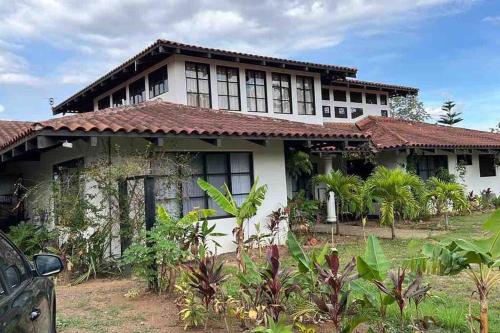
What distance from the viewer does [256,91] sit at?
15.5 meters

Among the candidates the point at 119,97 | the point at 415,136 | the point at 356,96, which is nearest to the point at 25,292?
the point at 119,97

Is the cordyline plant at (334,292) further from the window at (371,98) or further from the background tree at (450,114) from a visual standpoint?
the background tree at (450,114)

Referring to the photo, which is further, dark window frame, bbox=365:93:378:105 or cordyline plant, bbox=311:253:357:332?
dark window frame, bbox=365:93:378:105

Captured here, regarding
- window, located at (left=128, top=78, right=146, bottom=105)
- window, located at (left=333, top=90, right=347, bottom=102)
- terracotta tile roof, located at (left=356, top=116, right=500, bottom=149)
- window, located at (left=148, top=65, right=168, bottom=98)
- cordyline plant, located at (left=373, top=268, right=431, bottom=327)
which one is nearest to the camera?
cordyline plant, located at (left=373, top=268, right=431, bottom=327)

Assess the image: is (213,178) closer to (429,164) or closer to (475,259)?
(475,259)

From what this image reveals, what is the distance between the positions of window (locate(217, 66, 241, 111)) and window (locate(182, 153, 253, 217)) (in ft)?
10.4

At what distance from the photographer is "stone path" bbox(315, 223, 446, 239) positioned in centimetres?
1301

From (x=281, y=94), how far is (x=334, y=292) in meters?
12.1

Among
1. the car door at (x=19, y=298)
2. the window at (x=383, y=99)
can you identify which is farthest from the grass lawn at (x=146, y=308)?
the window at (x=383, y=99)

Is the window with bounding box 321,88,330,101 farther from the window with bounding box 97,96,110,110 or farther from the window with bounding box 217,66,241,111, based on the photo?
the window with bounding box 97,96,110,110

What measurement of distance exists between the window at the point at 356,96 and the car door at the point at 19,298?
67.5 ft

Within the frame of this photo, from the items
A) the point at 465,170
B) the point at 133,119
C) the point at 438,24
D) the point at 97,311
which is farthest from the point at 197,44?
the point at 465,170

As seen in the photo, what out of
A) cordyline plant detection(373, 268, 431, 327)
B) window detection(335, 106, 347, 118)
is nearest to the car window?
cordyline plant detection(373, 268, 431, 327)

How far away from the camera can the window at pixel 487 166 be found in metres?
21.7
